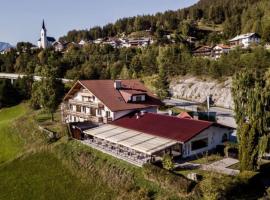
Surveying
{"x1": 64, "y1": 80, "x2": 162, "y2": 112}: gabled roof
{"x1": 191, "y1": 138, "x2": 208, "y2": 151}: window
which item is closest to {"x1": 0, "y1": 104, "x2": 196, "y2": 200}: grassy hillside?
{"x1": 191, "y1": 138, "x2": 208, "y2": 151}: window

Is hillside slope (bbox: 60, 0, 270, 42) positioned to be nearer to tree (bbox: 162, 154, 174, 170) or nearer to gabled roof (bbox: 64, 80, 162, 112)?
gabled roof (bbox: 64, 80, 162, 112)

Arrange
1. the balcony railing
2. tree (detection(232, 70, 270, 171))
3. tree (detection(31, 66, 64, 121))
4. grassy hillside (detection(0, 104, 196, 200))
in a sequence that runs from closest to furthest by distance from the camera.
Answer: tree (detection(232, 70, 270, 171)) < grassy hillside (detection(0, 104, 196, 200)) < the balcony railing < tree (detection(31, 66, 64, 121))

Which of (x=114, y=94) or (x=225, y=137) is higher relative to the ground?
(x=114, y=94)

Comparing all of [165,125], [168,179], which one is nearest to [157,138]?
[165,125]

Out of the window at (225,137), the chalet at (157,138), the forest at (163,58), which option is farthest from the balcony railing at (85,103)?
the window at (225,137)

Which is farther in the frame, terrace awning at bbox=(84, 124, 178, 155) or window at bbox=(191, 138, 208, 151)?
window at bbox=(191, 138, 208, 151)

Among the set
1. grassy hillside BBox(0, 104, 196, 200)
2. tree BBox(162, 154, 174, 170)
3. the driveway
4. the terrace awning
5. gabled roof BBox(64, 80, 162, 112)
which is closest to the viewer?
the driveway

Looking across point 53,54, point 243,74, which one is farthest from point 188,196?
point 53,54

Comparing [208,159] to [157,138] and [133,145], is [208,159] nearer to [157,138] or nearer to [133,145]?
[157,138]
